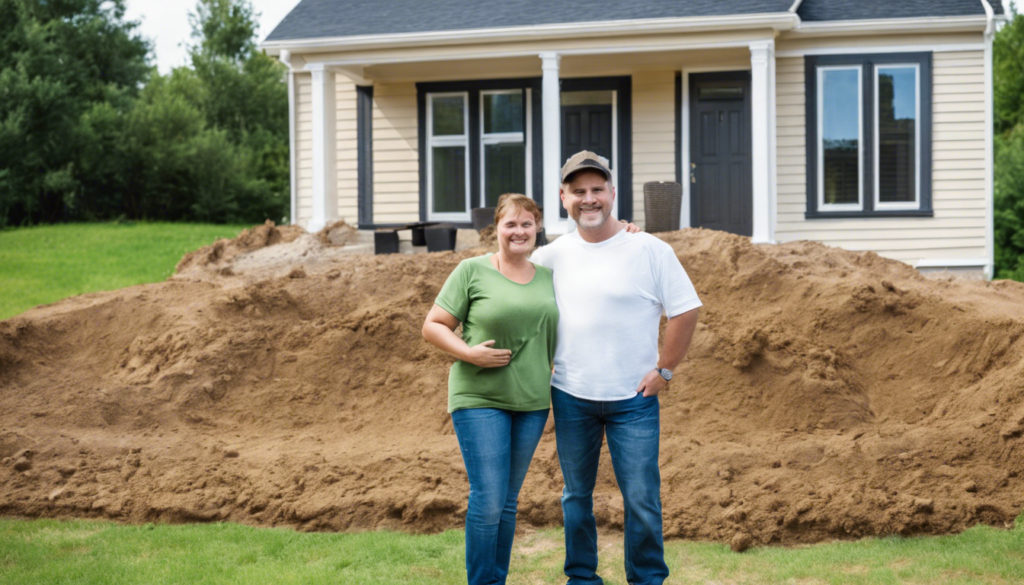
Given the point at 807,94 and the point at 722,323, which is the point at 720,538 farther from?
the point at 807,94

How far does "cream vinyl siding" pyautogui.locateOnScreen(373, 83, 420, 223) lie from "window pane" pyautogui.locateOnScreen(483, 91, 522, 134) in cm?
106

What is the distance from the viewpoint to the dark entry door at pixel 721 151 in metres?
12.7

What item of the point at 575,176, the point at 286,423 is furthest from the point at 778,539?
the point at 286,423

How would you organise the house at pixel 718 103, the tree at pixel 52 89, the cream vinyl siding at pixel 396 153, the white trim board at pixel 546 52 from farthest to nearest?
the tree at pixel 52 89
the cream vinyl siding at pixel 396 153
the house at pixel 718 103
the white trim board at pixel 546 52

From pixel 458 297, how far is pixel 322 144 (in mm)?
9249

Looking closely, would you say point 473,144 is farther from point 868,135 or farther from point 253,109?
point 253,109

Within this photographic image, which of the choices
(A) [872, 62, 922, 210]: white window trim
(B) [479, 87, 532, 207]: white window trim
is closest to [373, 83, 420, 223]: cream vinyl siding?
(B) [479, 87, 532, 207]: white window trim

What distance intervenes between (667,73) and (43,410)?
9.02 metres

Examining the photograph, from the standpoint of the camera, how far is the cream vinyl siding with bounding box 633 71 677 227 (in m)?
13.0

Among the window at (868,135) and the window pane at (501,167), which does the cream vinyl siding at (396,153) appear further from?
the window at (868,135)

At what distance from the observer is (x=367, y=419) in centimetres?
725

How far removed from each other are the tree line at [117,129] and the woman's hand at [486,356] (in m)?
22.8

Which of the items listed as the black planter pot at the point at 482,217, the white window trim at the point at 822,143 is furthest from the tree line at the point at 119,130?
the black planter pot at the point at 482,217

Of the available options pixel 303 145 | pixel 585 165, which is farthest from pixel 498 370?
pixel 303 145
